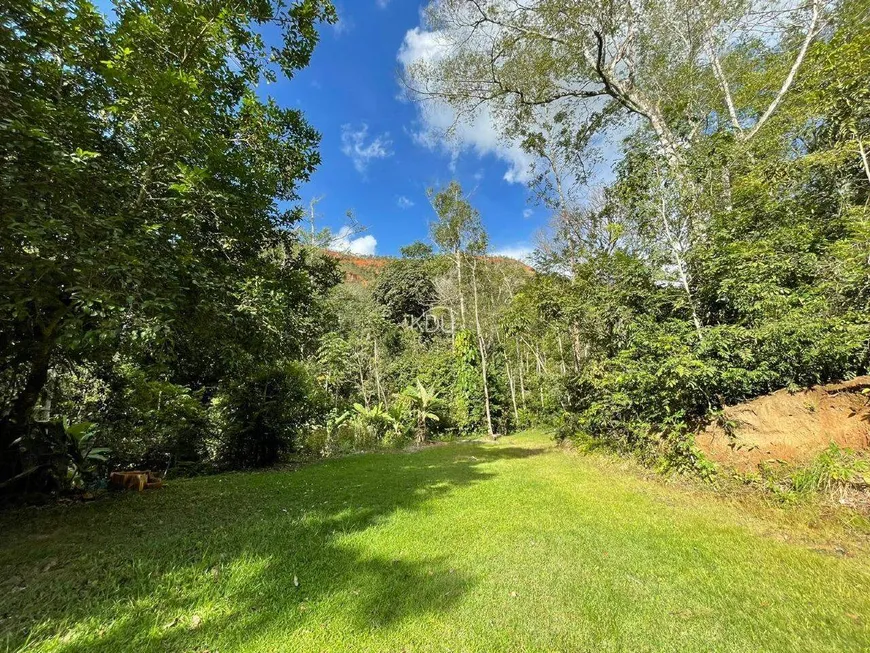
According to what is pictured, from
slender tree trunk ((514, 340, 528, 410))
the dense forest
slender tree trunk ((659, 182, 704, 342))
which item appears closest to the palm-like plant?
the dense forest

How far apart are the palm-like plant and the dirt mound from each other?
32.7 ft

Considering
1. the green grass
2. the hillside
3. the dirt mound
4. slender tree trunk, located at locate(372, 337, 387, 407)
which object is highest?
the hillside

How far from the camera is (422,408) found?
1434cm

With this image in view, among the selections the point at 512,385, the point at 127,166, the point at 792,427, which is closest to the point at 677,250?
the point at 792,427

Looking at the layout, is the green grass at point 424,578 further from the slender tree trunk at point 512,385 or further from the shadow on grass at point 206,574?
the slender tree trunk at point 512,385

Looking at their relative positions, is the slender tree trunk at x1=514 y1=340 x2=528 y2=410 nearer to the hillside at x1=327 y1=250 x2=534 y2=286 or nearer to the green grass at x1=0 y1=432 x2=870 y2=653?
the hillside at x1=327 y1=250 x2=534 y2=286

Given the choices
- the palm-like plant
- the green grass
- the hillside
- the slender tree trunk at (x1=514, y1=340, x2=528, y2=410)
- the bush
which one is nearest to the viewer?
the green grass

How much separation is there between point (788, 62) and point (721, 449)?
8.50 m

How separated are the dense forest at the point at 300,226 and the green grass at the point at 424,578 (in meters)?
1.87

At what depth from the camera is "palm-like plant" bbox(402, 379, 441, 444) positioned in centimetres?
1416

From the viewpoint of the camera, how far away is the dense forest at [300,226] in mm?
3248

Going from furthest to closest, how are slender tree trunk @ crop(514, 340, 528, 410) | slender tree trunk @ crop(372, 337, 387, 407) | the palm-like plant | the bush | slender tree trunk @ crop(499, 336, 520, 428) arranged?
slender tree trunk @ crop(372, 337, 387, 407) → slender tree trunk @ crop(514, 340, 528, 410) → slender tree trunk @ crop(499, 336, 520, 428) → the palm-like plant → the bush

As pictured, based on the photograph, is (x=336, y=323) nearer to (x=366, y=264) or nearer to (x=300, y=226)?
(x=300, y=226)

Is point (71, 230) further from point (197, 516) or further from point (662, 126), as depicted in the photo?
point (662, 126)
